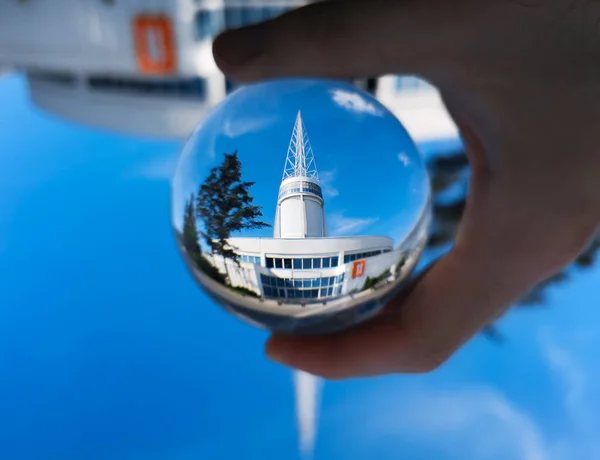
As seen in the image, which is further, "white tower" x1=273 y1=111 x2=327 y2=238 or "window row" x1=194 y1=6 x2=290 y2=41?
"window row" x1=194 y1=6 x2=290 y2=41

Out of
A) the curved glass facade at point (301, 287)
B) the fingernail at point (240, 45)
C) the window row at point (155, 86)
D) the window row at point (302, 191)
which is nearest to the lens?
the window row at point (302, 191)

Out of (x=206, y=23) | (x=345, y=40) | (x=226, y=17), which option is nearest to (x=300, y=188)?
(x=345, y=40)

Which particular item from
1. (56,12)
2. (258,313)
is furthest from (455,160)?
(56,12)

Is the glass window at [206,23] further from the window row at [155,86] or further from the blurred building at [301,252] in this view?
the blurred building at [301,252]

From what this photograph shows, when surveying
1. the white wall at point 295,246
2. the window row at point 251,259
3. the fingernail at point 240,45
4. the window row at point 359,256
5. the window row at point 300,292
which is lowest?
the window row at point 300,292

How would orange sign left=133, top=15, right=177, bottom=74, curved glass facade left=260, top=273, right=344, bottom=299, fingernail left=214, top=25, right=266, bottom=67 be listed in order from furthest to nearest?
orange sign left=133, top=15, right=177, bottom=74 < fingernail left=214, top=25, right=266, bottom=67 < curved glass facade left=260, top=273, right=344, bottom=299

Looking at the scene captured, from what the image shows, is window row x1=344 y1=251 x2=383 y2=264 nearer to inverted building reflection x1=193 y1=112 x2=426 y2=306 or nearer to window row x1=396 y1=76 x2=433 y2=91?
inverted building reflection x1=193 y1=112 x2=426 y2=306

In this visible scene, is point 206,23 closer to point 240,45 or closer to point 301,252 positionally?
point 240,45

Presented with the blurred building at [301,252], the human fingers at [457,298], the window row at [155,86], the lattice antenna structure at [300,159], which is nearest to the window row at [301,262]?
the blurred building at [301,252]

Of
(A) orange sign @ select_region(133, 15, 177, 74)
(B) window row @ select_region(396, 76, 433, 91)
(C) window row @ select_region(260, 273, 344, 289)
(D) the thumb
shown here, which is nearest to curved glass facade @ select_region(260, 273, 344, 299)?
(C) window row @ select_region(260, 273, 344, 289)
